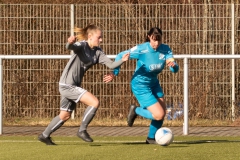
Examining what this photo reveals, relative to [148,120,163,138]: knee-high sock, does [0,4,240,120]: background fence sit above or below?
above

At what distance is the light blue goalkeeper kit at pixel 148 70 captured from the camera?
11.8 m

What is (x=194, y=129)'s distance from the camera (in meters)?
15.0

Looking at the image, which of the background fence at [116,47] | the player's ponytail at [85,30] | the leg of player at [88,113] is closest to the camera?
the leg of player at [88,113]

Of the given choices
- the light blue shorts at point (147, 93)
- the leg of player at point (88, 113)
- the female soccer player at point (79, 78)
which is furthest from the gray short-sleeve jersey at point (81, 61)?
the light blue shorts at point (147, 93)

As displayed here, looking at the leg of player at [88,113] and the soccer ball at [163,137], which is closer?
the soccer ball at [163,137]

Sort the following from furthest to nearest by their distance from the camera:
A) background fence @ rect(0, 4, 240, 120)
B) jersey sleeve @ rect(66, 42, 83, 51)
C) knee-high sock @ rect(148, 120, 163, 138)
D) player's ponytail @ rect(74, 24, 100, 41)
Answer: background fence @ rect(0, 4, 240, 120) → knee-high sock @ rect(148, 120, 163, 138) → player's ponytail @ rect(74, 24, 100, 41) → jersey sleeve @ rect(66, 42, 83, 51)

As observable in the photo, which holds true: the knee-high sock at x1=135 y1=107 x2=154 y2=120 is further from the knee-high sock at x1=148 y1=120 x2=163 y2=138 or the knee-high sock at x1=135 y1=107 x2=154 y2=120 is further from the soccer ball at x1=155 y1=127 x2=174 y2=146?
the soccer ball at x1=155 y1=127 x2=174 y2=146

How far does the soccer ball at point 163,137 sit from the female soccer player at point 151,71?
1.88ft

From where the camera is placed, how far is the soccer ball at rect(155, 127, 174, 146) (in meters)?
11.2

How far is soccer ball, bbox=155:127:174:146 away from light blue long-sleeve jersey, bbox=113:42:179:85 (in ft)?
3.06

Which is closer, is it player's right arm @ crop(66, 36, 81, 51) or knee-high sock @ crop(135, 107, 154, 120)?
player's right arm @ crop(66, 36, 81, 51)

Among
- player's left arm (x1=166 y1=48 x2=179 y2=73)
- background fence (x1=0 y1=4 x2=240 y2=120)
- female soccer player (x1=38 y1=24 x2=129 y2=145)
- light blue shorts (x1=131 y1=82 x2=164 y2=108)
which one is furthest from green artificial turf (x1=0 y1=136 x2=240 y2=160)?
background fence (x1=0 y1=4 x2=240 y2=120)

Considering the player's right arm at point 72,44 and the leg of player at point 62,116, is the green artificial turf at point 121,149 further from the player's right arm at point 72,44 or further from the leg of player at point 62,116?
the player's right arm at point 72,44

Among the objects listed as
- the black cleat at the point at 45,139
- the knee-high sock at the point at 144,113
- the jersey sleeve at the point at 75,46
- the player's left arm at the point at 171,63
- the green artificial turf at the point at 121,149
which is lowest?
the green artificial turf at the point at 121,149
